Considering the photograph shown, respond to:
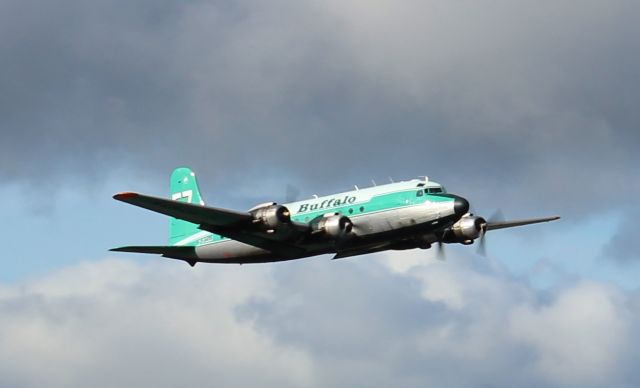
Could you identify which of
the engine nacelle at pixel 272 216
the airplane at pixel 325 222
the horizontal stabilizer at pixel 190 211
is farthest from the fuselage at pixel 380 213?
the horizontal stabilizer at pixel 190 211

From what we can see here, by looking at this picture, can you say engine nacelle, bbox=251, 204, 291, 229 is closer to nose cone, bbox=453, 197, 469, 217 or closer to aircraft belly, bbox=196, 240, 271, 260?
aircraft belly, bbox=196, 240, 271, 260

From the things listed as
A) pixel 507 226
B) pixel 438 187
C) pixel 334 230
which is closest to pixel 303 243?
pixel 334 230

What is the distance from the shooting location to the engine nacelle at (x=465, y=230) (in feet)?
241

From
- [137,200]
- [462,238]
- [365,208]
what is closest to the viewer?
[137,200]

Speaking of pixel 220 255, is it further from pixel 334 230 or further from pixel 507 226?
pixel 507 226

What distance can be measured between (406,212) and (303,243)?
18.2 ft

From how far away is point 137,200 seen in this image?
64312 millimetres

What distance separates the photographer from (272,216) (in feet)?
223

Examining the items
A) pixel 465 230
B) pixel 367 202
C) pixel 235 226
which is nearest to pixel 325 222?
pixel 367 202

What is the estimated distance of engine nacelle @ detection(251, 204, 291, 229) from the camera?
67.9 metres

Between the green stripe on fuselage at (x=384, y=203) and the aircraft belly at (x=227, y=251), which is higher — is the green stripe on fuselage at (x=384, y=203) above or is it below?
above

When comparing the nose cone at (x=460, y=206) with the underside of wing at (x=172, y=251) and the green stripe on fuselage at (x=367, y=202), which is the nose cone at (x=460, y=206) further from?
the underside of wing at (x=172, y=251)

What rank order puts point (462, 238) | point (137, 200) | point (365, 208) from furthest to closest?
point (462, 238)
point (365, 208)
point (137, 200)

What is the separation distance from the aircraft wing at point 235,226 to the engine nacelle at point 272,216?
0.32 metres
